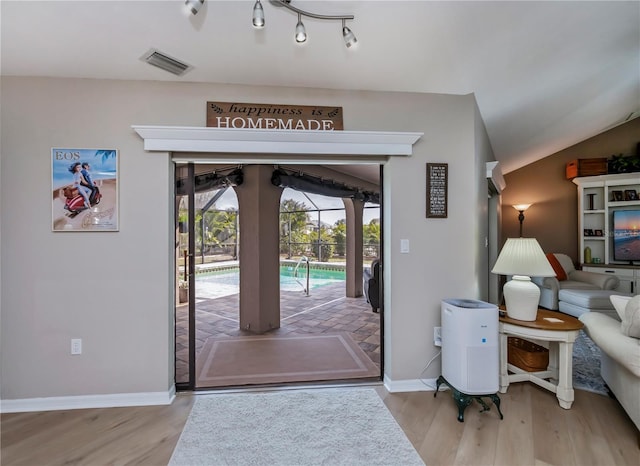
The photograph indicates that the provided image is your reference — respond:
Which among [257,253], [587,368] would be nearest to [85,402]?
[257,253]

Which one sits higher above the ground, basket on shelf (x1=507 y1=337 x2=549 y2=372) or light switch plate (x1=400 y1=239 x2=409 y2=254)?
light switch plate (x1=400 y1=239 x2=409 y2=254)

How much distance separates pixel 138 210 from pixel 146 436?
158 centimetres

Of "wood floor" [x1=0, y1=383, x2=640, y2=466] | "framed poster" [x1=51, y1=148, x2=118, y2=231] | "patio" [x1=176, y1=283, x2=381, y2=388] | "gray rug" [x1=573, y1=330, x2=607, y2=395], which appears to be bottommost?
"patio" [x1=176, y1=283, x2=381, y2=388]

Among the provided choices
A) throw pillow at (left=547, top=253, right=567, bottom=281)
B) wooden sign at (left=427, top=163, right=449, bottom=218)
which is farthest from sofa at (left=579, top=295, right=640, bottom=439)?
throw pillow at (left=547, top=253, right=567, bottom=281)

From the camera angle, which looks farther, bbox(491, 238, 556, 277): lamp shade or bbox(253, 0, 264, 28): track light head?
bbox(491, 238, 556, 277): lamp shade

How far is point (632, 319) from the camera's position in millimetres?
1918

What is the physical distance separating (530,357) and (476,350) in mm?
811

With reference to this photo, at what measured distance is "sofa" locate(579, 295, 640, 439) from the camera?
1859 millimetres

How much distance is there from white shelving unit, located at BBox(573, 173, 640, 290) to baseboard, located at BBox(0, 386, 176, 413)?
21.1 feet

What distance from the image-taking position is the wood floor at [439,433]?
5.95 feet

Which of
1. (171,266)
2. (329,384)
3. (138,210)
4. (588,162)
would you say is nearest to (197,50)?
(138,210)

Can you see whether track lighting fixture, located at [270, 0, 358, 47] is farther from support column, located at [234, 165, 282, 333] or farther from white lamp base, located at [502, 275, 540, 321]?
support column, located at [234, 165, 282, 333]

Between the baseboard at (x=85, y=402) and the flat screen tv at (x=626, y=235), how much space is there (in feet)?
21.6

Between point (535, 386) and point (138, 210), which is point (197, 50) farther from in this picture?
point (535, 386)
